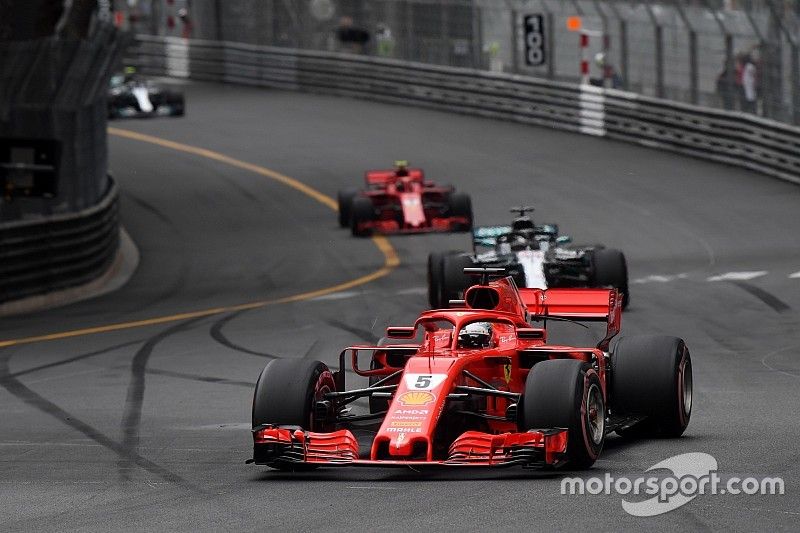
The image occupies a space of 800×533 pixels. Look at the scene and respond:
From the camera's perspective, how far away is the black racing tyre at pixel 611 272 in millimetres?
19609

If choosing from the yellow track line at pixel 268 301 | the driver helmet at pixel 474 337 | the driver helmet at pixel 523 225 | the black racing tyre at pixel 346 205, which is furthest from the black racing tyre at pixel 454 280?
the black racing tyre at pixel 346 205

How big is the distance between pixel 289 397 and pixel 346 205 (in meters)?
19.2

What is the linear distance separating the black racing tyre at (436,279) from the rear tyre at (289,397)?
8.45 m

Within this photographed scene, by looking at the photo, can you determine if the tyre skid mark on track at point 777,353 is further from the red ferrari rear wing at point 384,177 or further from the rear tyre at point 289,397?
the red ferrari rear wing at point 384,177

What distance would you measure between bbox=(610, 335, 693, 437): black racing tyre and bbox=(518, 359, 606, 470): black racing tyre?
3.52ft

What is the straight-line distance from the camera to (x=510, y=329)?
12.0m

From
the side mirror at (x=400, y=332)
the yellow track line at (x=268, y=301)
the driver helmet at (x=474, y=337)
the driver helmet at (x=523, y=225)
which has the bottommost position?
the yellow track line at (x=268, y=301)

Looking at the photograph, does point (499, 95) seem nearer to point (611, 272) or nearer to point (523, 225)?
point (523, 225)

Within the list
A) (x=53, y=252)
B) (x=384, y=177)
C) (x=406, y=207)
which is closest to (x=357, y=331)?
(x=53, y=252)

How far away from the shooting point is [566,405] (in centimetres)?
1051

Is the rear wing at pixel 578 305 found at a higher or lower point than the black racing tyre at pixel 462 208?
higher

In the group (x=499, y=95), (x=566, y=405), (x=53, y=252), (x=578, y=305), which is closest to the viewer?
(x=566, y=405)

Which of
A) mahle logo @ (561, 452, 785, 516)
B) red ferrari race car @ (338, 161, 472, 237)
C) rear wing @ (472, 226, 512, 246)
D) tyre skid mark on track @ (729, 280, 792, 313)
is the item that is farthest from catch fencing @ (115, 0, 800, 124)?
mahle logo @ (561, 452, 785, 516)

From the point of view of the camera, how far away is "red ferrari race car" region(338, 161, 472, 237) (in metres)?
28.9
